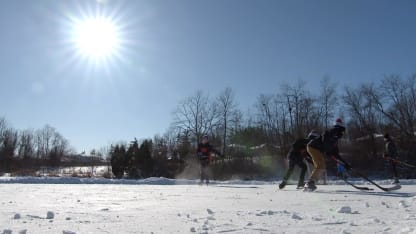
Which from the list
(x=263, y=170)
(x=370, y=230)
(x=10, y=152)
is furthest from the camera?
(x=10, y=152)

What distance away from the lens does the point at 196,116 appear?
55.8 metres

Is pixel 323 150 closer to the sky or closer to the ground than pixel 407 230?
closer to the sky

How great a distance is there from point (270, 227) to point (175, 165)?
4192 centimetres

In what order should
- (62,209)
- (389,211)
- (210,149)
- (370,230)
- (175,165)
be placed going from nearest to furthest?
1. (370,230)
2. (389,211)
3. (62,209)
4. (210,149)
5. (175,165)

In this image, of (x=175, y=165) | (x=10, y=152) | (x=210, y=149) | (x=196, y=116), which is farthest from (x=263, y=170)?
(x=10, y=152)

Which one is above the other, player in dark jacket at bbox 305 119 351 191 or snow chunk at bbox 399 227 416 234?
player in dark jacket at bbox 305 119 351 191

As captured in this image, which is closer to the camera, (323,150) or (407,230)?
(407,230)

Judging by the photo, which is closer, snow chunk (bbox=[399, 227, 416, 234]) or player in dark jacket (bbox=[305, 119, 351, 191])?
snow chunk (bbox=[399, 227, 416, 234])

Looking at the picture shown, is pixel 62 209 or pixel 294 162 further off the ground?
pixel 294 162

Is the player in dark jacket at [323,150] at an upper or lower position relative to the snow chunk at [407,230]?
upper

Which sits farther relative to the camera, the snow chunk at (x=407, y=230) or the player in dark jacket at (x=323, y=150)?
the player in dark jacket at (x=323, y=150)

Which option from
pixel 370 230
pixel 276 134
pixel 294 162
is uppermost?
pixel 276 134

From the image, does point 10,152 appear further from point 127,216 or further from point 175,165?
point 127,216

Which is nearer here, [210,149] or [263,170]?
[210,149]
